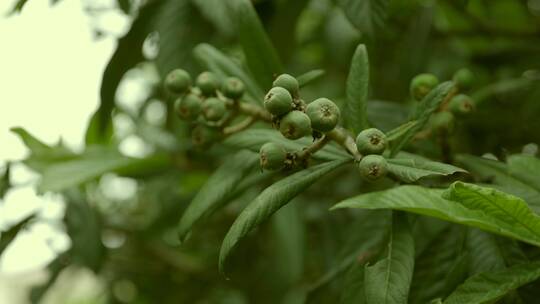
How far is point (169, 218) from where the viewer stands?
2.09 metres

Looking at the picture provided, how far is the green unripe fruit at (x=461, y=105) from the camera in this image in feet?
3.93

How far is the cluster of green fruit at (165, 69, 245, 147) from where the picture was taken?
1.19 m

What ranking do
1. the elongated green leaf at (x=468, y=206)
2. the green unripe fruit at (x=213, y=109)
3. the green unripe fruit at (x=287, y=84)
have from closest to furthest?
the elongated green leaf at (x=468, y=206)
the green unripe fruit at (x=287, y=84)
the green unripe fruit at (x=213, y=109)

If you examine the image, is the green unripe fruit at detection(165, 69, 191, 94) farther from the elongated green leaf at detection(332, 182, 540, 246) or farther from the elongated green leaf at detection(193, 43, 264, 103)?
the elongated green leaf at detection(332, 182, 540, 246)

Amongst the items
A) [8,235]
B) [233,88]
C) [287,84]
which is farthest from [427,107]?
[8,235]

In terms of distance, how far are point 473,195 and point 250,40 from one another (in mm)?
529

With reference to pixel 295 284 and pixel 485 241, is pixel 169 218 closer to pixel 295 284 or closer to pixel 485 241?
pixel 295 284

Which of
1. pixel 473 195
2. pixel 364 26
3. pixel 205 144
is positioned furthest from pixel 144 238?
pixel 473 195

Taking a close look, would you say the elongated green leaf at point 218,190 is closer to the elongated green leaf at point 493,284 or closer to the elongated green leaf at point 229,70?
the elongated green leaf at point 229,70

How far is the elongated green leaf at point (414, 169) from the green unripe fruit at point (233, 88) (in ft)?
1.04

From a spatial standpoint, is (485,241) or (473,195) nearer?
(473,195)

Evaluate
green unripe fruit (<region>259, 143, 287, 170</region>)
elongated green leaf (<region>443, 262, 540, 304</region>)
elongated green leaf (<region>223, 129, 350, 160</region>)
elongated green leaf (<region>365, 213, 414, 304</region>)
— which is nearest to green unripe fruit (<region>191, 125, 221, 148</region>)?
elongated green leaf (<region>223, 129, 350, 160</region>)

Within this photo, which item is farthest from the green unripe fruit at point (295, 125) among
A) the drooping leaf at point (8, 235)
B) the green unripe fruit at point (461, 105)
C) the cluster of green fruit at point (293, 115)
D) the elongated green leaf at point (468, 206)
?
the drooping leaf at point (8, 235)

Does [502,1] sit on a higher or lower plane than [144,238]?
higher
